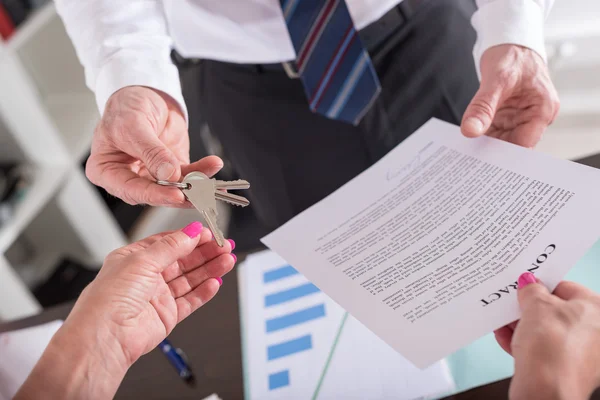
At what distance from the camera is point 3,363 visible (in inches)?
27.8

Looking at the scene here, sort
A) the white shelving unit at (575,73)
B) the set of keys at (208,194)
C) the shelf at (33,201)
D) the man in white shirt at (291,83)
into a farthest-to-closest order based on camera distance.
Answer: the white shelving unit at (575,73), the shelf at (33,201), the man in white shirt at (291,83), the set of keys at (208,194)

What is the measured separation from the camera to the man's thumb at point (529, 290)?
18.8 inches

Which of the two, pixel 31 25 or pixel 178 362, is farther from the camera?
pixel 31 25

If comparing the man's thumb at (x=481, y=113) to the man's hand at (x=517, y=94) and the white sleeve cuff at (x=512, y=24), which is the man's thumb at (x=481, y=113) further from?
the white sleeve cuff at (x=512, y=24)

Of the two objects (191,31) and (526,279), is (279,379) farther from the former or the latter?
(191,31)

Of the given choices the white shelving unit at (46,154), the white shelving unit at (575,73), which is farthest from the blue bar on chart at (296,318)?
the white shelving unit at (575,73)

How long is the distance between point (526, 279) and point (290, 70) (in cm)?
51

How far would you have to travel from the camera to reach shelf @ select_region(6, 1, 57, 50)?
1372 millimetres

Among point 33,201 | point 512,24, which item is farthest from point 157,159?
point 33,201

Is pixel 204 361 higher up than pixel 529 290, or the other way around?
pixel 529 290

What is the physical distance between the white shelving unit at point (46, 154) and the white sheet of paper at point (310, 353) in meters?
0.86

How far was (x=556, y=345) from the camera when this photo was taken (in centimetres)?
45

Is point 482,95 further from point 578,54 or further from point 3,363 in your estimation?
point 578,54

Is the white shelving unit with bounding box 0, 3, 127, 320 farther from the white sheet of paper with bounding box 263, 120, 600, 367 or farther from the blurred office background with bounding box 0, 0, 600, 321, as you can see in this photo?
the white sheet of paper with bounding box 263, 120, 600, 367
